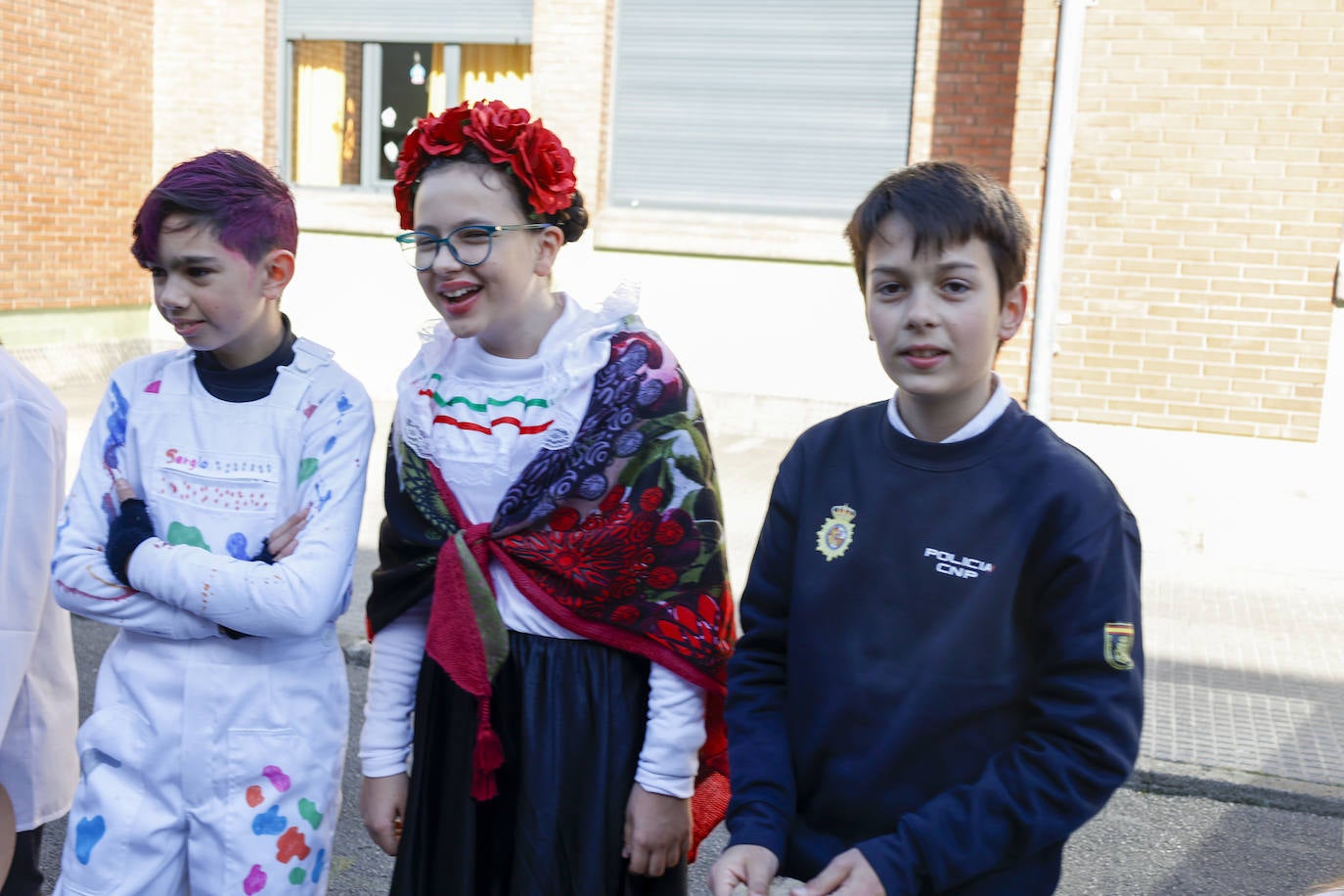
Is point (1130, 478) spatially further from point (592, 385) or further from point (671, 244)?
point (592, 385)

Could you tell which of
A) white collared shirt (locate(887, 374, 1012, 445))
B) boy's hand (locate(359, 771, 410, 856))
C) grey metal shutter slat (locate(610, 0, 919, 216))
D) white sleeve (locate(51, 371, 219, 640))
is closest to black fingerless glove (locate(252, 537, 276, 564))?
white sleeve (locate(51, 371, 219, 640))

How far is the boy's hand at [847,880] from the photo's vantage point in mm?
1653

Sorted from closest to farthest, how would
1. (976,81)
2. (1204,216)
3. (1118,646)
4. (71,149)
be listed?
(1118,646), (1204,216), (976,81), (71,149)

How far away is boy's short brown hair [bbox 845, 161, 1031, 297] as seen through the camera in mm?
1785

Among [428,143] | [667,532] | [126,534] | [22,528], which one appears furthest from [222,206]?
[667,532]

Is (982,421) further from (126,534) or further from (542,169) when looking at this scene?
(126,534)

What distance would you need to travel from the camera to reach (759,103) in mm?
10680

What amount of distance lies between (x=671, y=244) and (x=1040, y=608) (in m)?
9.38

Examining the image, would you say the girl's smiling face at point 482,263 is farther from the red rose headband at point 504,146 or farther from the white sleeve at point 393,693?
the white sleeve at point 393,693

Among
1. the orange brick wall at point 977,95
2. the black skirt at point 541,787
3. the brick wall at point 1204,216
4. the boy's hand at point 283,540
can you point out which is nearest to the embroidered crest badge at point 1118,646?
the black skirt at point 541,787

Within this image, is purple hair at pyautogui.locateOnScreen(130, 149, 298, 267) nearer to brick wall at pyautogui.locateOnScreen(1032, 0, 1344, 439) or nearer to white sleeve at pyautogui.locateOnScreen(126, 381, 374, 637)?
white sleeve at pyautogui.locateOnScreen(126, 381, 374, 637)

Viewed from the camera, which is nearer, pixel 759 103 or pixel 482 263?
pixel 482 263

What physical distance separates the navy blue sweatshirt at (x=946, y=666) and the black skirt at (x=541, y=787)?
39cm

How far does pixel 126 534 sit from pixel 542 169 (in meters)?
0.95
